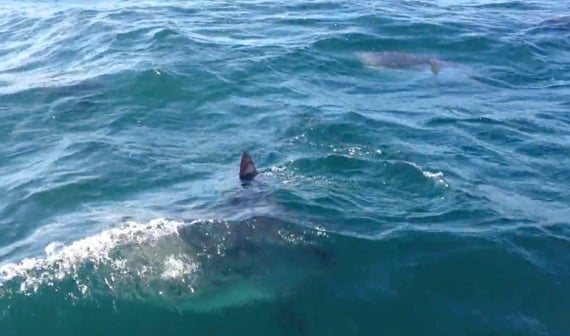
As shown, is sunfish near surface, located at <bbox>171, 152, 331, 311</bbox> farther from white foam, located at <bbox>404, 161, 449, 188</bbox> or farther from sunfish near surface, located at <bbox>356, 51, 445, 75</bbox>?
sunfish near surface, located at <bbox>356, 51, 445, 75</bbox>

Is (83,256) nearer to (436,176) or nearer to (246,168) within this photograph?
(246,168)

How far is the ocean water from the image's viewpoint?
11.2 metres

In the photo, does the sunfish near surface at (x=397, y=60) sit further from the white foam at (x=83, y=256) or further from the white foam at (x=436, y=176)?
the white foam at (x=83, y=256)

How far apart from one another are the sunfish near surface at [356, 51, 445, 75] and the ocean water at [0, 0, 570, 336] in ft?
0.88

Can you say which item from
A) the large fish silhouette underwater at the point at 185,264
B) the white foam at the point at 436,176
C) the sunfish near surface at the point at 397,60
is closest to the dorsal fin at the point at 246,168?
the large fish silhouette underwater at the point at 185,264

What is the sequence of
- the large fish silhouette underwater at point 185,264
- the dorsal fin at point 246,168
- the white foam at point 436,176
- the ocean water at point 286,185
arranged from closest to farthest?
1. the ocean water at point 286,185
2. the large fish silhouette underwater at point 185,264
3. the dorsal fin at point 246,168
4. the white foam at point 436,176

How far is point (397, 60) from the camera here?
21562 millimetres

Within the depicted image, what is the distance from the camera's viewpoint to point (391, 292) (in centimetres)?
1141

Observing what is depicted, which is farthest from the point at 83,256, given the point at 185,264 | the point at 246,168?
the point at 246,168

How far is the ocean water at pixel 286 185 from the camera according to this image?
1116 cm

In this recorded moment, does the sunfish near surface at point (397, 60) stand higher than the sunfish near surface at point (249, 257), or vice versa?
the sunfish near surface at point (397, 60)

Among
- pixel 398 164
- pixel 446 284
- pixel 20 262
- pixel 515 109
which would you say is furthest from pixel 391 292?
pixel 515 109

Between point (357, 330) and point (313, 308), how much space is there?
689 mm

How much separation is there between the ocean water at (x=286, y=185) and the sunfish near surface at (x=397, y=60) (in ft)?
0.88
